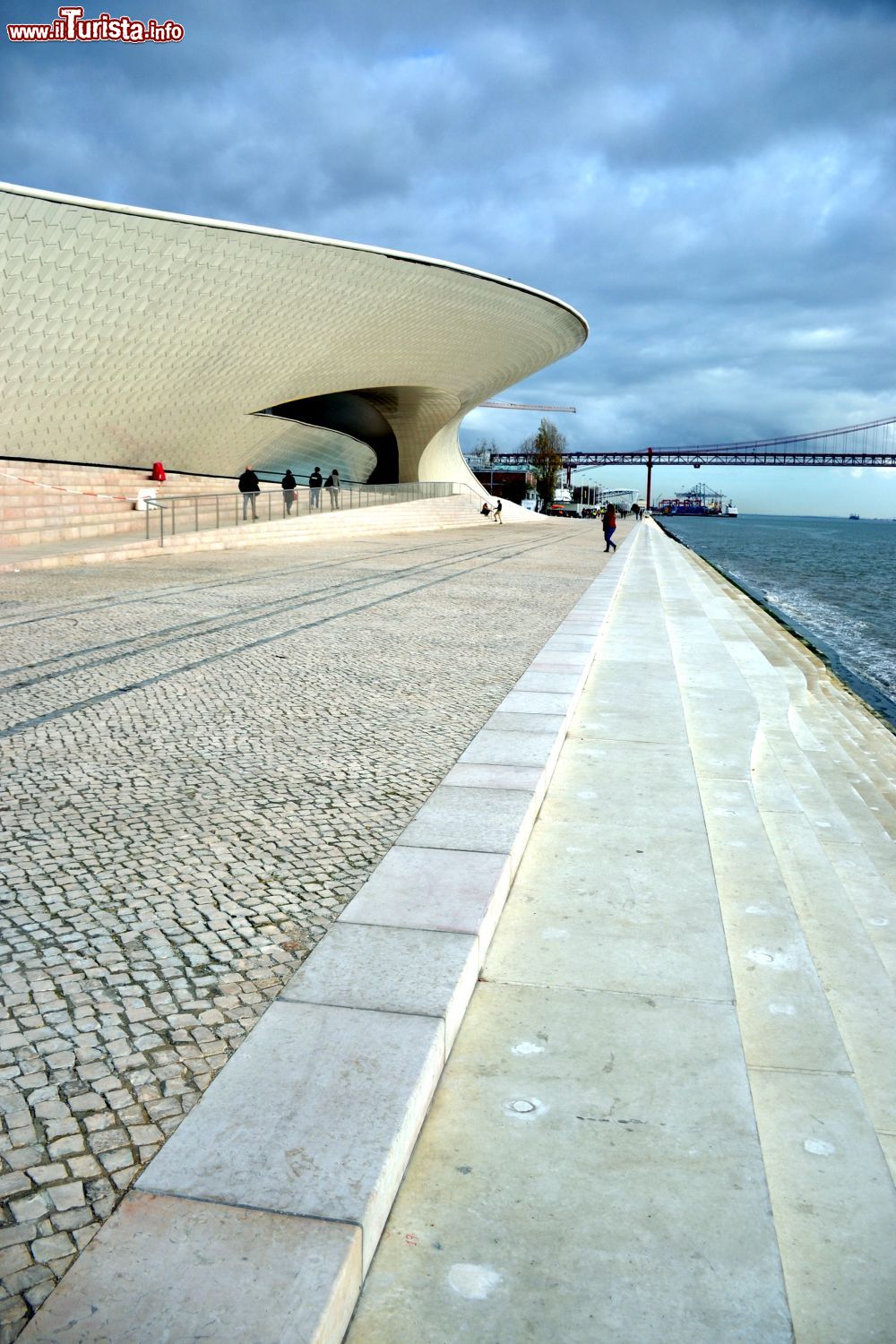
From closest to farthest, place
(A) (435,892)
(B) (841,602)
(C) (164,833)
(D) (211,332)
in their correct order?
1. (A) (435,892)
2. (C) (164,833)
3. (B) (841,602)
4. (D) (211,332)

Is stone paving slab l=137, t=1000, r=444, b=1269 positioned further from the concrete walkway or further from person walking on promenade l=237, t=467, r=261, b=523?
person walking on promenade l=237, t=467, r=261, b=523

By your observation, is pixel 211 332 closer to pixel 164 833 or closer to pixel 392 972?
pixel 164 833

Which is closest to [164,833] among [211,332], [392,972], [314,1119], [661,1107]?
[392,972]

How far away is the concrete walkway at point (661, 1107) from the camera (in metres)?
1.61

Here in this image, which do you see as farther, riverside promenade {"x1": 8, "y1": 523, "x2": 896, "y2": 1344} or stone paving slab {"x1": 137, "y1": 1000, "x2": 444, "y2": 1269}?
stone paving slab {"x1": 137, "y1": 1000, "x2": 444, "y2": 1269}

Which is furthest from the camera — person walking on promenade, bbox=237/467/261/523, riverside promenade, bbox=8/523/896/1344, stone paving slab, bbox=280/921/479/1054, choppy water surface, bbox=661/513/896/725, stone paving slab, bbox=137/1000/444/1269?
person walking on promenade, bbox=237/467/261/523

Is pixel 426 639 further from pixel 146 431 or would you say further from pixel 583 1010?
pixel 146 431

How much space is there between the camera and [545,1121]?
203cm

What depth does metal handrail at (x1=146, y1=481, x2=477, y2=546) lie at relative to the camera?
20828 millimetres

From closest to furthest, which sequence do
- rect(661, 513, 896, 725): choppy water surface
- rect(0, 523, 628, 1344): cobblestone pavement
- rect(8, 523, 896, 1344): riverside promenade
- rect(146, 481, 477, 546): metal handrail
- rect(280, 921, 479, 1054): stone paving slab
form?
rect(8, 523, 896, 1344): riverside promenade → rect(0, 523, 628, 1344): cobblestone pavement → rect(280, 921, 479, 1054): stone paving slab → rect(661, 513, 896, 725): choppy water surface → rect(146, 481, 477, 546): metal handrail

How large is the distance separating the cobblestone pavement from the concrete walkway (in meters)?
0.54

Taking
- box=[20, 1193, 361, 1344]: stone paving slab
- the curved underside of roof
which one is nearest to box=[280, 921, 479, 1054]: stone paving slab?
box=[20, 1193, 361, 1344]: stone paving slab

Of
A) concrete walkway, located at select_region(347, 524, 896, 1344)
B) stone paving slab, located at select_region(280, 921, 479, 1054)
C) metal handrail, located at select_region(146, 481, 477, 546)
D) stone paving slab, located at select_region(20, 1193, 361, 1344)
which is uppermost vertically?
metal handrail, located at select_region(146, 481, 477, 546)

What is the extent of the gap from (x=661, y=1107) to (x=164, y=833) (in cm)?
203
